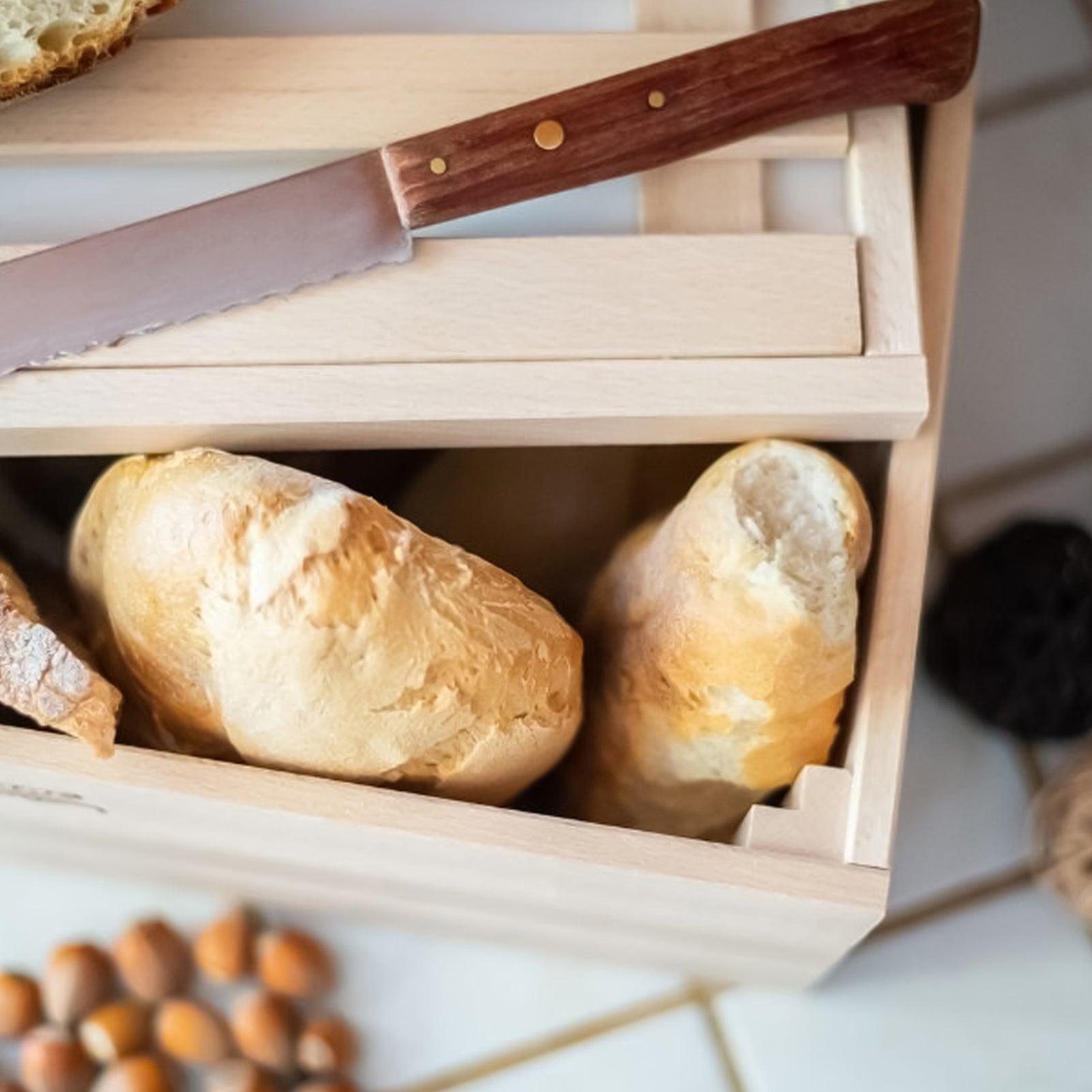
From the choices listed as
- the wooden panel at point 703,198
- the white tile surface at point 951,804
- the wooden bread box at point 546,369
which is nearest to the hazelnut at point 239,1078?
the wooden bread box at point 546,369

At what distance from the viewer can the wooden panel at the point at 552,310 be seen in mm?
435

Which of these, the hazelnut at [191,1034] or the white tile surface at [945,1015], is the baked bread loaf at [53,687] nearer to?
the hazelnut at [191,1034]

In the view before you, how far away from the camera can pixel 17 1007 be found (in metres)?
0.58

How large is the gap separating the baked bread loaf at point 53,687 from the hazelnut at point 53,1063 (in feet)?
0.72

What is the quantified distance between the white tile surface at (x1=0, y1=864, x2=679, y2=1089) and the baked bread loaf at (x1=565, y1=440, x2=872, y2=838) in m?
0.16

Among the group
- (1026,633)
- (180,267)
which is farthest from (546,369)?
(1026,633)

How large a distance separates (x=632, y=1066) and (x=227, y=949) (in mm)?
186

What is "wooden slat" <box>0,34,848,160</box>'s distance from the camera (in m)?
0.46

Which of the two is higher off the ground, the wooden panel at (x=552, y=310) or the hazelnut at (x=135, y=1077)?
the wooden panel at (x=552, y=310)

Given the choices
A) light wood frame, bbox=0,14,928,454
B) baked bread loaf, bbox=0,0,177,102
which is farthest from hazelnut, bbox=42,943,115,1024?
baked bread loaf, bbox=0,0,177,102

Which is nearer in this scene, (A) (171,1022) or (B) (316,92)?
(B) (316,92)

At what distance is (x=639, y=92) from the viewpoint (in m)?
0.45

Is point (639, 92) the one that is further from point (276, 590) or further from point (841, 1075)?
point (841, 1075)

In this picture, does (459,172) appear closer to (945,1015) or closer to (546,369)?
(546,369)
